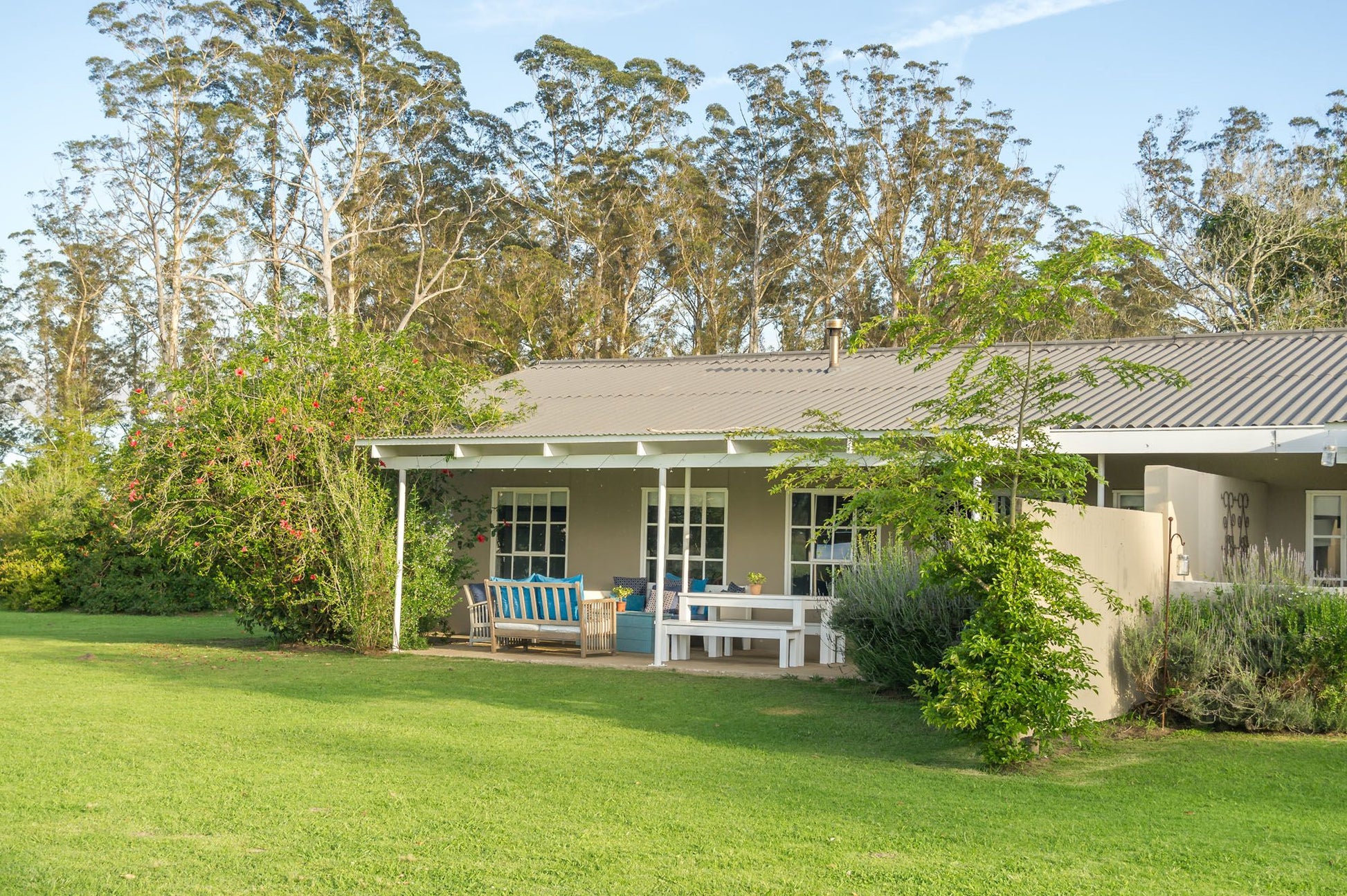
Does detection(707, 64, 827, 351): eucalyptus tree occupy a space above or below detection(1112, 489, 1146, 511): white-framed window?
above

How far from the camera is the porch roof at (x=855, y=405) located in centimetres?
1076

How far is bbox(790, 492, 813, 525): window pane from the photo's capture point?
14125 millimetres

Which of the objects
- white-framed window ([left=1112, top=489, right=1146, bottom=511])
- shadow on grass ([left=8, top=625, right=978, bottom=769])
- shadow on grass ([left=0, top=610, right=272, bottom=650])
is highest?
white-framed window ([left=1112, top=489, right=1146, bottom=511])

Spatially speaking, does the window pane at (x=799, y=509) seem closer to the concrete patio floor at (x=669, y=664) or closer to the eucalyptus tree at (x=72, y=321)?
the concrete patio floor at (x=669, y=664)

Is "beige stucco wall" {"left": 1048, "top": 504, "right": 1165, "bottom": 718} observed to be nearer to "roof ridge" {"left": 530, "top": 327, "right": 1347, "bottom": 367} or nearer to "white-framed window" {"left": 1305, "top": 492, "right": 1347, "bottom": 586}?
"white-framed window" {"left": 1305, "top": 492, "right": 1347, "bottom": 586}

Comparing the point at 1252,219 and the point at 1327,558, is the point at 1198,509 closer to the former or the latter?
the point at 1327,558

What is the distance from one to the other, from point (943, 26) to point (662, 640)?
15.9 metres

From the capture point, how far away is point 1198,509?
401 inches

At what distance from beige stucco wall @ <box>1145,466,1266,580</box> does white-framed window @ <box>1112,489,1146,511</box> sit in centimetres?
108

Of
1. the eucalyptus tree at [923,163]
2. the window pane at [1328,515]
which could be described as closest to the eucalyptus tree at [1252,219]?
the eucalyptus tree at [923,163]

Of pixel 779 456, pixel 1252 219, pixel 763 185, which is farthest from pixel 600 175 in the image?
pixel 779 456

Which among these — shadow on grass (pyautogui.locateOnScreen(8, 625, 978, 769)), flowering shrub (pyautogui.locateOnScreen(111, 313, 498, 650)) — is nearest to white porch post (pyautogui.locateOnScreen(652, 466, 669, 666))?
shadow on grass (pyautogui.locateOnScreen(8, 625, 978, 769))

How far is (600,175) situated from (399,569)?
21047 mm

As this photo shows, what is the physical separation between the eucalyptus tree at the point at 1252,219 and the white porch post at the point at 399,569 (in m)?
20.5
